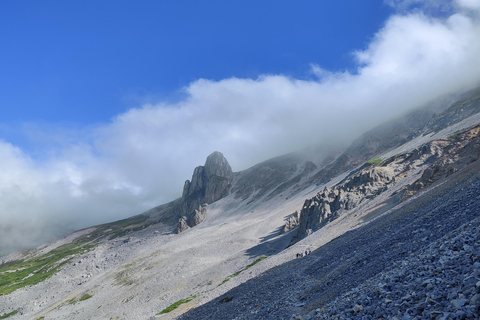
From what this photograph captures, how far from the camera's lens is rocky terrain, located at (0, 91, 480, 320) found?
13.3 m

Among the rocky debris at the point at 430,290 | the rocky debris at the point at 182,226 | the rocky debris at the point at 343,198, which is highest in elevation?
the rocky debris at the point at 182,226

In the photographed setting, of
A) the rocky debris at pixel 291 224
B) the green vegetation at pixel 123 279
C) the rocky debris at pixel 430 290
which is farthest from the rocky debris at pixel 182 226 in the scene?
the rocky debris at pixel 430 290

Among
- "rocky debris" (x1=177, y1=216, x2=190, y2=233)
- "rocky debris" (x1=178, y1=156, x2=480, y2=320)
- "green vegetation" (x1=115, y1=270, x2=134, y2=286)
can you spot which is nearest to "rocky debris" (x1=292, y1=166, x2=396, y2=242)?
"rocky debris" (x1=178, y1=156, x2=480, y2=320)

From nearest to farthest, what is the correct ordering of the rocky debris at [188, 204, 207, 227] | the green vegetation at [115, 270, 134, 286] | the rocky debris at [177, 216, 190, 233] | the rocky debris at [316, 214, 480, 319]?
1. the rocky debris at [316, 214, 480, 319]
2. the green vegetation at [115, 270, 134, 286]
3. the rocky debris at [177, 216, 190, 233]
4. the rocky debris at [188, 204, 207, 227]

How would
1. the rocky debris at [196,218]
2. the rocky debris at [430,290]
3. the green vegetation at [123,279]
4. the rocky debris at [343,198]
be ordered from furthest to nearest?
the rocky debris at [196,218] → the green vegetation at [123,279] → the rocky debris at [343,198] → the rocky debris at [430,290]

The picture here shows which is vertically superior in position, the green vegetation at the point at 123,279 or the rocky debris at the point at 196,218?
the rocky debris at the point at 196,218

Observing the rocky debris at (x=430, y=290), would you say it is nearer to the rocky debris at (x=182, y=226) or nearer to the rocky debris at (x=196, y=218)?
the rocky debris at (x=182, y=226)

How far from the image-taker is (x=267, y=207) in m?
159

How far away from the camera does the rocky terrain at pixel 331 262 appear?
13305 millimetres

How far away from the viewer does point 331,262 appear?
33.3 metres

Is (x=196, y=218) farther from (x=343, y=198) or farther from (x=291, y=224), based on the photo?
(x=343, y=198)

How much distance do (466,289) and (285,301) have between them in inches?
684

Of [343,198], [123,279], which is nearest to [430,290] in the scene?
[343,198]

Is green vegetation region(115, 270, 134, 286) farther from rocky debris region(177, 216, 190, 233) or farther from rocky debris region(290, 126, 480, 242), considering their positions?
rocky debris region(177, 216, 190, 233)
